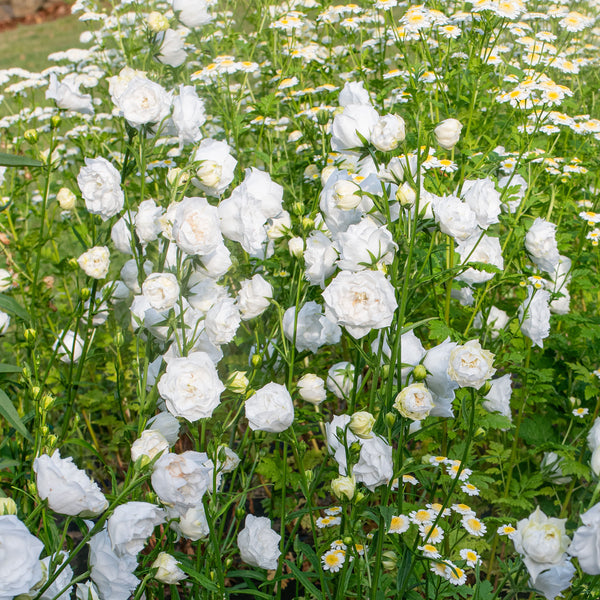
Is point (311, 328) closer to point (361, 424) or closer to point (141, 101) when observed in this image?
point (361, 424)

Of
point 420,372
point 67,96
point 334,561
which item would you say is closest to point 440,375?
point 420,372

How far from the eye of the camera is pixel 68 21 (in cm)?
1537

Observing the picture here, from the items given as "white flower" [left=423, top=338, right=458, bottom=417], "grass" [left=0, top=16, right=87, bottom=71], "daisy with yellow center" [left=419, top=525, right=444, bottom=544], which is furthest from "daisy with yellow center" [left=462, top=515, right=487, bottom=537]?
"grass" [left=0, top=16, right=87, bottom=71]

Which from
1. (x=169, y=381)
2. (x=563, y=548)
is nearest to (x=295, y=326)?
(x=169, y=381)

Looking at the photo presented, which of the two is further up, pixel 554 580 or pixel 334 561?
pixel 554 580

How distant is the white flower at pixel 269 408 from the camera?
1.32 metres

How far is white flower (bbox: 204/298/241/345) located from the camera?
1426 millimetres

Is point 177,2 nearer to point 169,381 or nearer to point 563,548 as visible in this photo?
point 169,381

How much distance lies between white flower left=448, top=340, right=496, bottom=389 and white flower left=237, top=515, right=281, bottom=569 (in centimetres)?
61

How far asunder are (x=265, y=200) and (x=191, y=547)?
4.33 feet

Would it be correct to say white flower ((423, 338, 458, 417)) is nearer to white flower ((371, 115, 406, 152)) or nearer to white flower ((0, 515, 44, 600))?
white flower ((371, 115, 406, 152))

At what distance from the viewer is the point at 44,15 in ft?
53.3

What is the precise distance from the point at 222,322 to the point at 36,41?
14.8m

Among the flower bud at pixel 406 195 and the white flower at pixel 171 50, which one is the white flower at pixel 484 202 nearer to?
the flower bud at pixel 406 195
